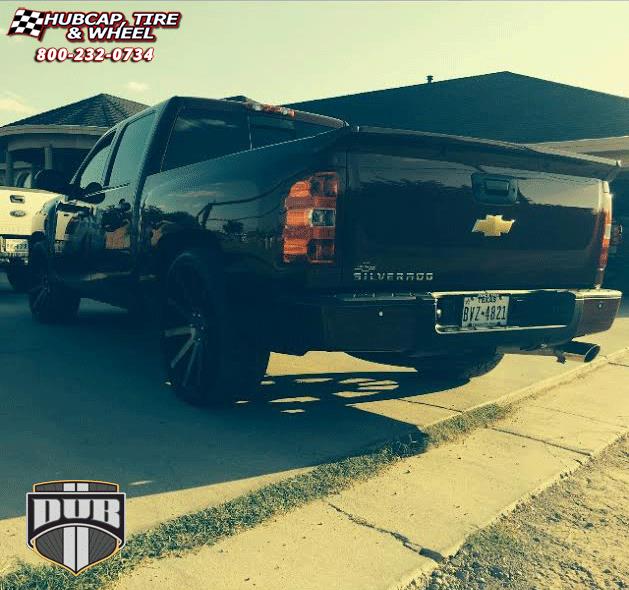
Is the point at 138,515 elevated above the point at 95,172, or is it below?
below

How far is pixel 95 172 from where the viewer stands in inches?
226

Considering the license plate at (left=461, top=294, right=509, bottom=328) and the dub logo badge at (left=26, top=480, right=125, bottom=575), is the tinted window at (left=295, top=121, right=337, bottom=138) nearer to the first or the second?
the license plate at (left=461, top=294, right=509, bottom=328)

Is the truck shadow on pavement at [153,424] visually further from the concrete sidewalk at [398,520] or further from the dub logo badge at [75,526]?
the concrete sidewalk at [398,520]

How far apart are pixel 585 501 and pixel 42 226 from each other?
6018mm

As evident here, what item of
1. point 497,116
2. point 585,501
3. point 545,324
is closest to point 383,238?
point 545,324

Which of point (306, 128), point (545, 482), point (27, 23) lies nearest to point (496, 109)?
point (27, 23)

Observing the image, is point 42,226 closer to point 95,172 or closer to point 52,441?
point 95,172

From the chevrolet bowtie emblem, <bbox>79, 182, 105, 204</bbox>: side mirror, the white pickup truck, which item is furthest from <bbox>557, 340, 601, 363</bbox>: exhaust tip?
the white pickup truck

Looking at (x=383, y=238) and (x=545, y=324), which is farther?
(x=545, y=324)

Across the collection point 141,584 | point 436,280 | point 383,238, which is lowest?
point 141,584

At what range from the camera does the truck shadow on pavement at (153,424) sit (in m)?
2.92

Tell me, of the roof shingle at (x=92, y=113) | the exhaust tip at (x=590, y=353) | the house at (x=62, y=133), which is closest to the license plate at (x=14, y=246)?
the exhaust tip at (x=590, y=353)

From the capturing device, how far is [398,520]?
8.33 ft

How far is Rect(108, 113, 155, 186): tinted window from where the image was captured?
15.6 feet
